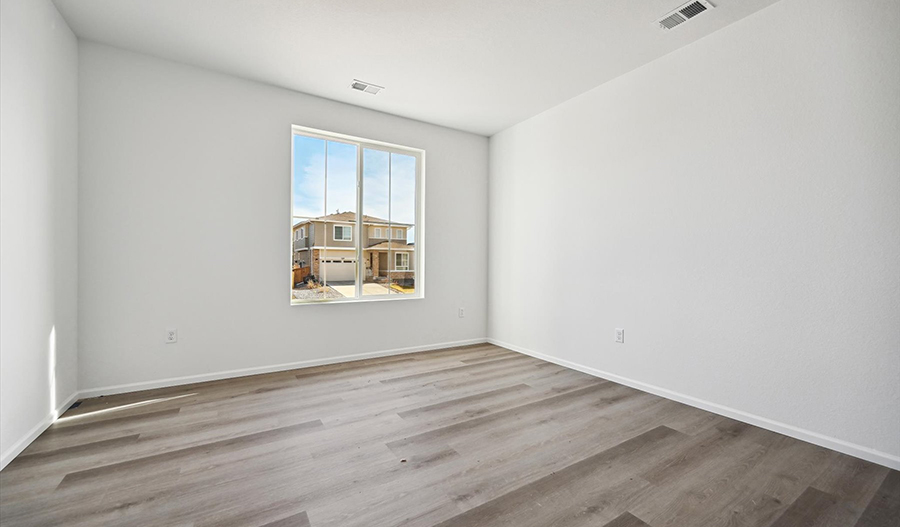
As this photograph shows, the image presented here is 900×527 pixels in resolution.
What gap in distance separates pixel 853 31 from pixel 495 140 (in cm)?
317

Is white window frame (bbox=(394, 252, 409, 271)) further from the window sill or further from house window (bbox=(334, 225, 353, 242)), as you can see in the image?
house window (bbox=(334, 225, 353, 242))

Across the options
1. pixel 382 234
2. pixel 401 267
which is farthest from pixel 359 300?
pixel 382 234

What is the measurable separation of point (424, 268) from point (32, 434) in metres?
3.17

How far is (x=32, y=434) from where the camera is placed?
2154 millimetres

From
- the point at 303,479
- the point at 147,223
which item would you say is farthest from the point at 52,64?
the point at 303,479

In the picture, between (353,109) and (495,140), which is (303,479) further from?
(495,140)

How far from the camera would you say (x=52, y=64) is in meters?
2.41

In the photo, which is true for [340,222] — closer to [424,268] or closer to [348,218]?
[348,218]

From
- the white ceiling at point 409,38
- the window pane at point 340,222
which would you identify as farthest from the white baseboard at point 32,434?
the white ceiling at point 409,38

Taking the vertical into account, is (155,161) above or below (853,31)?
below

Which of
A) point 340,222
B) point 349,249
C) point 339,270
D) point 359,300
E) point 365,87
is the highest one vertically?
point 365,87

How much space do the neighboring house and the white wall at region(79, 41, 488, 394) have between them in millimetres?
290

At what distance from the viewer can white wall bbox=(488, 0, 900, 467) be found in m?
2.04

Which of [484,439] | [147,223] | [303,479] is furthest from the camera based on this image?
[147,223]
